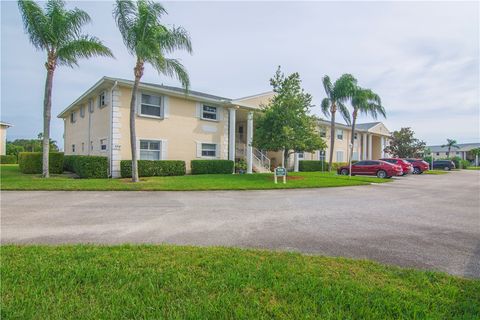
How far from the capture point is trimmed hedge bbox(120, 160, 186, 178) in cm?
1500

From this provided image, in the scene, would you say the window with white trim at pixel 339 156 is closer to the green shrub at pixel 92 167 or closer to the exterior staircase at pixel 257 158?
the exterior staircase at pixel 257 158

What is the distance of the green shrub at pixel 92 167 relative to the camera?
46.0 feet

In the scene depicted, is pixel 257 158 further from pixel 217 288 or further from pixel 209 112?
pixel 217 288

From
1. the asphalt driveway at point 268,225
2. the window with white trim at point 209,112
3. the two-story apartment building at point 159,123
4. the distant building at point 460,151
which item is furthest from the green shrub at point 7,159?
the distant building at point 460,151

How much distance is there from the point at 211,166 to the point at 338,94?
50.7ft

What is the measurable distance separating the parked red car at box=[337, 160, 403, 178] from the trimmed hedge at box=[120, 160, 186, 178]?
1430 cm

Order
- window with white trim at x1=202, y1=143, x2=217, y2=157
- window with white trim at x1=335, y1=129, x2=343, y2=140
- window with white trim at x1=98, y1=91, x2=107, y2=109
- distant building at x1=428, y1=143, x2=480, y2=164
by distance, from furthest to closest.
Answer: distant building at x1=428, y1=143, x2=480, y2=164 < window with white trim at x1=335, y1=129, x2=343, y2=140 < window with white trim at x1=202, y1=143, x2=217, y2=157 < window with white trim at x1=98, y1=91, x2=107, y2=109

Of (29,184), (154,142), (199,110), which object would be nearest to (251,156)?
(199,110)

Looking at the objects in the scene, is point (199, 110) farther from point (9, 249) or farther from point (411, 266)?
point (411, 266)

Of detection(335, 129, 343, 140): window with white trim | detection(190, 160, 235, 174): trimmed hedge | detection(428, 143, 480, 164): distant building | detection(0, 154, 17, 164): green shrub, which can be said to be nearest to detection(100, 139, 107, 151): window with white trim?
detection(190, 160, 235, 174): trimmed hedge

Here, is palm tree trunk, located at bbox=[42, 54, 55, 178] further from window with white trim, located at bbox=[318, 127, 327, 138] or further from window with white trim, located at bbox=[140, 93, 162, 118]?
window with white trim, located at bbox=[318, 127, 327, 138]

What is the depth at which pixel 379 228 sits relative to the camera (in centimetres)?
565

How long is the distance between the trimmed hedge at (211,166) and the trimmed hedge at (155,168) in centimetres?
96

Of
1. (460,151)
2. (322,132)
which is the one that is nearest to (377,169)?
(322,132)
